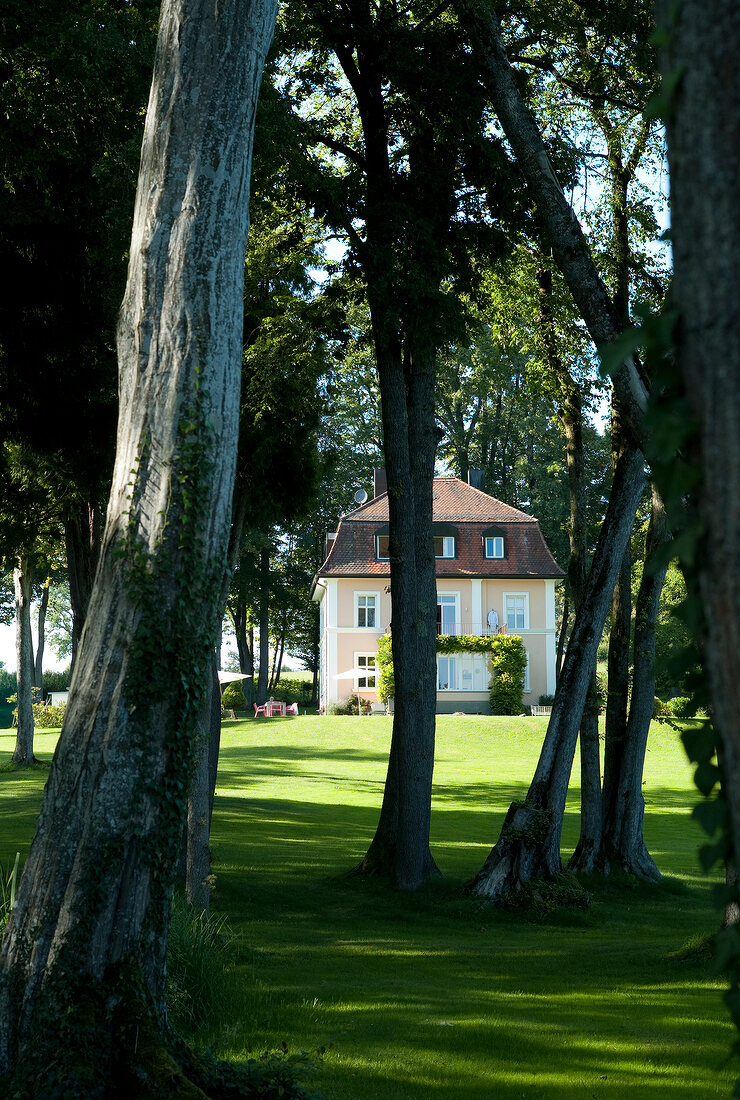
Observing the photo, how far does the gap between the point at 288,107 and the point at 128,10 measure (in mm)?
1813

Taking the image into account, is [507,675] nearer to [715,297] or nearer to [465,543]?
[465,543]

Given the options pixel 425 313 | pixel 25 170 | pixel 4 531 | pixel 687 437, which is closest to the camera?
pixel 687 437

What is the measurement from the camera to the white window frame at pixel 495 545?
4438 centimetres

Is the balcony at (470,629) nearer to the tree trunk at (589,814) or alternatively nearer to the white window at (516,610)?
the white window at (516,610)

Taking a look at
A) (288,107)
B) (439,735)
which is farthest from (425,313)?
(439,735)

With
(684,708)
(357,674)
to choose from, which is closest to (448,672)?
(357,674)

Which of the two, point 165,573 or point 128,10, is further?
point 128,10

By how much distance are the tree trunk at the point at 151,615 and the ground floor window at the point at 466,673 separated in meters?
36.4

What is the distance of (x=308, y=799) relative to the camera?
73.0 feet

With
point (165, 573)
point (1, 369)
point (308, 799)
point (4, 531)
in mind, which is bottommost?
point (308, 799)

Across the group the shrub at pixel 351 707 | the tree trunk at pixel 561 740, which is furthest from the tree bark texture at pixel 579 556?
the shrub at pixel 351 707

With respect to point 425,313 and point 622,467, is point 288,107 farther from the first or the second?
point 622,467

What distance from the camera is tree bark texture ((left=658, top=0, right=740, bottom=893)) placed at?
5.95ft

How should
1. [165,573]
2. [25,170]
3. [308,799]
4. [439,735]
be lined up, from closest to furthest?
[165,573], [25,170], [308,799], [439,735]
